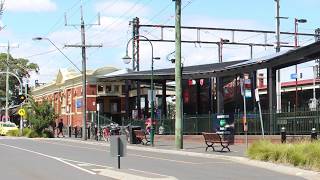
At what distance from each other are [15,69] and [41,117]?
173 ft

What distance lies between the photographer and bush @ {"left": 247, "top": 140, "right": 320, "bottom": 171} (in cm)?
1986

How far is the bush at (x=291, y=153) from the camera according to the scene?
19859 mm

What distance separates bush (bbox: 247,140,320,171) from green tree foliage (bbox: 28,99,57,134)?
36.8 meters

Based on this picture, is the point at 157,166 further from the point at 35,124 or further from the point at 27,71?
the point at 27,71

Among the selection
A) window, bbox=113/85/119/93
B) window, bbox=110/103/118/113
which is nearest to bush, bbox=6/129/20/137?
window, bbox=113/85/119/93

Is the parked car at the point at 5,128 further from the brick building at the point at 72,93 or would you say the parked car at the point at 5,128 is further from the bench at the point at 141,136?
the bench at the point at 141,136

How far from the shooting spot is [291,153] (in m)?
21.1

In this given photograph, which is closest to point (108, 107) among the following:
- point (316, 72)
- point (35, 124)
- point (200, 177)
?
point (35, 124)

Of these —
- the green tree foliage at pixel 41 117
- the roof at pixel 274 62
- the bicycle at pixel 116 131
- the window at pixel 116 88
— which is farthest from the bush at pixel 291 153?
the window at pixel 116 88

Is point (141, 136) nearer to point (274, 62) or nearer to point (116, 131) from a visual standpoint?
point (116, 131)

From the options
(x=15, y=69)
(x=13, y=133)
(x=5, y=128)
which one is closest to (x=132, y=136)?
(x=13, y=133)

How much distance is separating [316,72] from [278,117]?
35.2 meters

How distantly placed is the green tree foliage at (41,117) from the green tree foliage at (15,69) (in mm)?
49314

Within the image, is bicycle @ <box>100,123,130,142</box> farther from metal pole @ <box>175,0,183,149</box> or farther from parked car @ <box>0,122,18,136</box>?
parked car @ <box>0,122,18,136</box>
